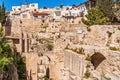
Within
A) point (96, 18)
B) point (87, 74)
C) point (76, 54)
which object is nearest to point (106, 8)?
point (96, 18)

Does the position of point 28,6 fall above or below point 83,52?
above

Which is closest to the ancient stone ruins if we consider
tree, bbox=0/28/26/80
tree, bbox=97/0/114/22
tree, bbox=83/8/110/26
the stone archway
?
the stone archway

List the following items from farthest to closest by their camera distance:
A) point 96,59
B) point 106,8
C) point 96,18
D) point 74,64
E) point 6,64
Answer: point 106,8 < point 96,18 < point 74,64 < point 96,59 < point 6,64

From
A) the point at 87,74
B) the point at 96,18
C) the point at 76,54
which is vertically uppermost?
the point at 96,18

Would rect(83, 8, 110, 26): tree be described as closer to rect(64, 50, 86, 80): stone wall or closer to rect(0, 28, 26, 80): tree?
rect(64, 50, 86, 80): stone wall

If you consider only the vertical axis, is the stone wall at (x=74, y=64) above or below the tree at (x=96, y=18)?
below

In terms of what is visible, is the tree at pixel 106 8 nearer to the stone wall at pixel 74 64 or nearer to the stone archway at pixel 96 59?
the stone wall at pixel 74 64

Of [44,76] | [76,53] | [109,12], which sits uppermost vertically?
[109,12]

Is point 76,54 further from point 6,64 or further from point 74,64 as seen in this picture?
point 6,64

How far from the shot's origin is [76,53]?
87.9 feet

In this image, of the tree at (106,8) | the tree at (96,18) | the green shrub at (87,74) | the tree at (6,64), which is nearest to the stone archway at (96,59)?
the green shrub at (87,74)

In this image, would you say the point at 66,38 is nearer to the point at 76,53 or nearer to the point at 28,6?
the point at 76,53

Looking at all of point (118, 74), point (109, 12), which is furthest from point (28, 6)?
point (118, 74)

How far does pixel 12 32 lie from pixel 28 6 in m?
42.9
